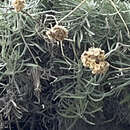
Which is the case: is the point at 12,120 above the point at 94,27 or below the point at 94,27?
below

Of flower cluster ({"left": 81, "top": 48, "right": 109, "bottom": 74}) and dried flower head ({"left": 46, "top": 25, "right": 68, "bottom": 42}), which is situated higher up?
dried flower head ({"left": 46, "top": 25, "right": 68, "bottom": 42})

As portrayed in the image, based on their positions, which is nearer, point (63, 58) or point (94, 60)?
point (94, 60)

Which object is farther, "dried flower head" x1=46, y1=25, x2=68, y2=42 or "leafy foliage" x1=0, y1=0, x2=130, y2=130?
"leafy foliage" x1=0, y1=0, x2=130, y2=130

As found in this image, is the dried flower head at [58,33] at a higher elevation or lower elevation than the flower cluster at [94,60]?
higher

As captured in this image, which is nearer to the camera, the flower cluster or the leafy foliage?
the flower cluster

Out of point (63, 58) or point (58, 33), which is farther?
point (63, 58)

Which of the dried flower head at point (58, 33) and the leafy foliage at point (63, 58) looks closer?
the dried flower head at point (58, 33)

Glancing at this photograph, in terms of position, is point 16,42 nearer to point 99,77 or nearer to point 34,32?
point 34,32

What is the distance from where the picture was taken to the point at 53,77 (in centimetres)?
62

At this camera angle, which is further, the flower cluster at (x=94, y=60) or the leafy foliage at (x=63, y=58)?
the leafy foliage at (x=63, y=58)

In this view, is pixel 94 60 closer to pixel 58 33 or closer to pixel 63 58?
pixel 58 33

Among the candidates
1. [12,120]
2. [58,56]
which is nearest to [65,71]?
[58,56]

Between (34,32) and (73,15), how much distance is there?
72 millimetres

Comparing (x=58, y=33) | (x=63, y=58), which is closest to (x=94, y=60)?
(x=58, y=33)
